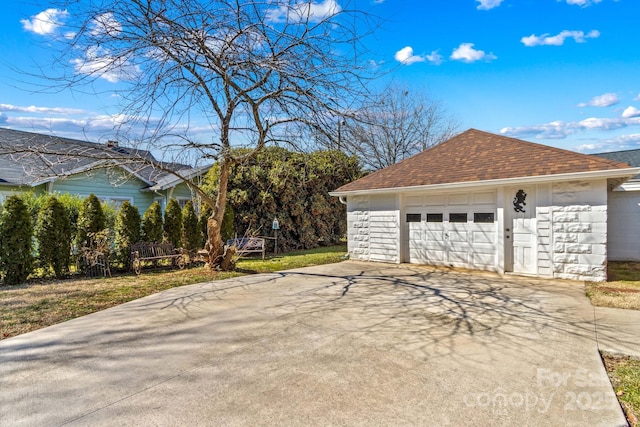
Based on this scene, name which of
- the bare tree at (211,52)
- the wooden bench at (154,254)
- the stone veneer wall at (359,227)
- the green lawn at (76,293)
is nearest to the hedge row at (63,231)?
the wooden bench at (154,254)

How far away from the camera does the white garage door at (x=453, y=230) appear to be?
8.78m

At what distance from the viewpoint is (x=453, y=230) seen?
9.36 metres

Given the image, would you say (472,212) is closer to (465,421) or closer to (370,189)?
(370,189)

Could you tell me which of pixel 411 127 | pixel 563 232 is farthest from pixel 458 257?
pixel 411 127

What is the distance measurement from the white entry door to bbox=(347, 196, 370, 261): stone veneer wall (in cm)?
410

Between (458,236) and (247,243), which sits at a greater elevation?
(458,236)

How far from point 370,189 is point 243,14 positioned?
628 centimetres

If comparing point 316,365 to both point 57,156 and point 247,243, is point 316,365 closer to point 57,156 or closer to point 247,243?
point 57,156

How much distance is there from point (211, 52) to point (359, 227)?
22.8 ft

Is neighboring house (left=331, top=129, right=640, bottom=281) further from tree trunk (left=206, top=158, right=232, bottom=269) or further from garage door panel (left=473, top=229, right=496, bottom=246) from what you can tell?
tree trunk (left=206, top=158, right=232, bottom=269)

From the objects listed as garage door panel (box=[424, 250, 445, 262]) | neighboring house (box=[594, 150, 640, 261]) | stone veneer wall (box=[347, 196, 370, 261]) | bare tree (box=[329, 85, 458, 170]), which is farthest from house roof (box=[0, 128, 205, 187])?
bare tree (box=[329, 85, 458, 170])

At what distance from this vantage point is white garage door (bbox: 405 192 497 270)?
8781 mm

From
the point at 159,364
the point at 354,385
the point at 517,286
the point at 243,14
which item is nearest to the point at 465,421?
the point at 354,385

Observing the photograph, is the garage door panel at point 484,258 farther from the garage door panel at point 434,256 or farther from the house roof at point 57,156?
the house roof at point 57,156
